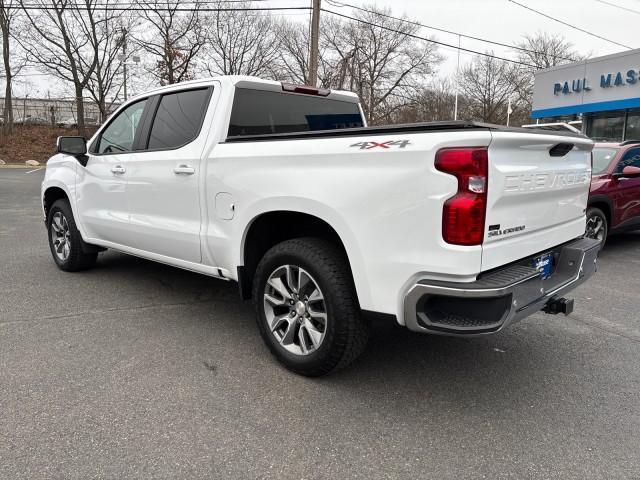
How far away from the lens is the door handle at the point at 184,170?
149 inches

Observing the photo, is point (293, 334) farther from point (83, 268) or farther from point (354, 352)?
point (83, 268)

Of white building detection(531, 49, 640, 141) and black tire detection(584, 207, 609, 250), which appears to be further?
white building detection(531, 49, 640, 141)

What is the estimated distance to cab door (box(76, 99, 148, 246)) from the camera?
4.60 metres

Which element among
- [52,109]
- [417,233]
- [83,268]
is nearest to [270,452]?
[417,233]

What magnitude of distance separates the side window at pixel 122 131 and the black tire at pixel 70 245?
99 centimetres

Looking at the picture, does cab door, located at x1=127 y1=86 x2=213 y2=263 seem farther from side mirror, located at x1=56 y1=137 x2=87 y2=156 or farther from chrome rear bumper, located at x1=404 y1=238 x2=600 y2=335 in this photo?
chrome rear bumper, located at x1=404 y1=238 x2=600 y2=335

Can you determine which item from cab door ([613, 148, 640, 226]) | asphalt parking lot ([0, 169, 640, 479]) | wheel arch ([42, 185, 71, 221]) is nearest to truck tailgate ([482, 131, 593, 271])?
asphalt parking lot ([0, 169, 640, 479])

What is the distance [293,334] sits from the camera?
3.30 metres

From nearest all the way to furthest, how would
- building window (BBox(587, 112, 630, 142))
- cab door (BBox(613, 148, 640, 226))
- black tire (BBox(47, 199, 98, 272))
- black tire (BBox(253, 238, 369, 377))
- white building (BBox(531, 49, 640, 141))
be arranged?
1. black tire (BBox(253, 238, 369, 377))
2. black tire (BBox(47, 199, 98, 272))
3. cab door (BBox(613, 148, 640, 226))
4. white building (BBox(531, 49, 640, 141))
5. building window (BBox(587, 112, 630, 142))

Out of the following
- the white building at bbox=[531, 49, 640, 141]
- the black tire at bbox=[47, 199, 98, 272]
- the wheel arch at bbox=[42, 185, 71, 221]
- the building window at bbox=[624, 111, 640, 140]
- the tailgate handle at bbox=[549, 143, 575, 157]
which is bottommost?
the black tire at bbox=[47, 199, 98, 272]

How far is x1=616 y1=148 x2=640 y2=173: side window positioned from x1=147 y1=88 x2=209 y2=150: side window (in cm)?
600

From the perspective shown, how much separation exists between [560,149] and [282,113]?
216 centimetres

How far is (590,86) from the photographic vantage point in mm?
20250

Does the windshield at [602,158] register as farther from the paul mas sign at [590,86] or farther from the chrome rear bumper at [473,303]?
the paul mas sign at [590,86]
